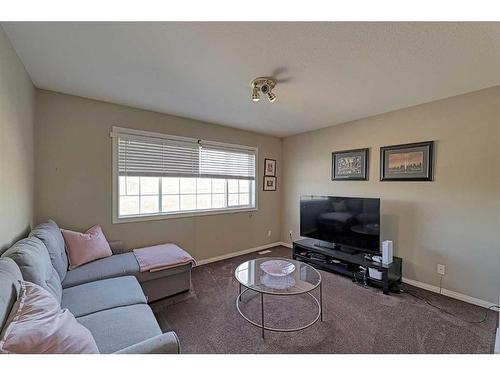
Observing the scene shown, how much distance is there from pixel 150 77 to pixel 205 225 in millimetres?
2228

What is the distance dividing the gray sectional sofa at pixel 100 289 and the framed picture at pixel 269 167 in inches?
102

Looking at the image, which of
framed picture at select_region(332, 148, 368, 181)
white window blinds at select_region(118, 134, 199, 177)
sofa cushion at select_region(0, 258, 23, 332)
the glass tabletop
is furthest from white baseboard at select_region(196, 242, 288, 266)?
sofa cushion at select_region(0, 258, 23, 332)

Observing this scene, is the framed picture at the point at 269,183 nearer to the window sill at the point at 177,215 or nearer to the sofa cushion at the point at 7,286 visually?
the window sill at the point at 177,215

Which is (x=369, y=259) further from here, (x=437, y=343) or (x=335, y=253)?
(x=437, y=343)

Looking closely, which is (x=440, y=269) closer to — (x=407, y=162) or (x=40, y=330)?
(x=407, y=162)

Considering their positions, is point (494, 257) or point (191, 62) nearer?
point (191, 62)

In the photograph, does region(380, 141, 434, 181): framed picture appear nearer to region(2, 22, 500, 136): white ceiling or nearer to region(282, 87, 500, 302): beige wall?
region(282, 87, 500, 302): beige wall

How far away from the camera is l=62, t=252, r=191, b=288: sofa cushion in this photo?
1.90 metres

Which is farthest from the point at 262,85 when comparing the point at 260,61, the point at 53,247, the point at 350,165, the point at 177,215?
the point at 53,247

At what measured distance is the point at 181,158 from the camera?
10.8 ft

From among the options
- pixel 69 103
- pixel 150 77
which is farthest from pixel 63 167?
pixel 150 77

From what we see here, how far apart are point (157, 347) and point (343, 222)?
2709mm

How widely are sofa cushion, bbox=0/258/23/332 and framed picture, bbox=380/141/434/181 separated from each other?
3611mm
